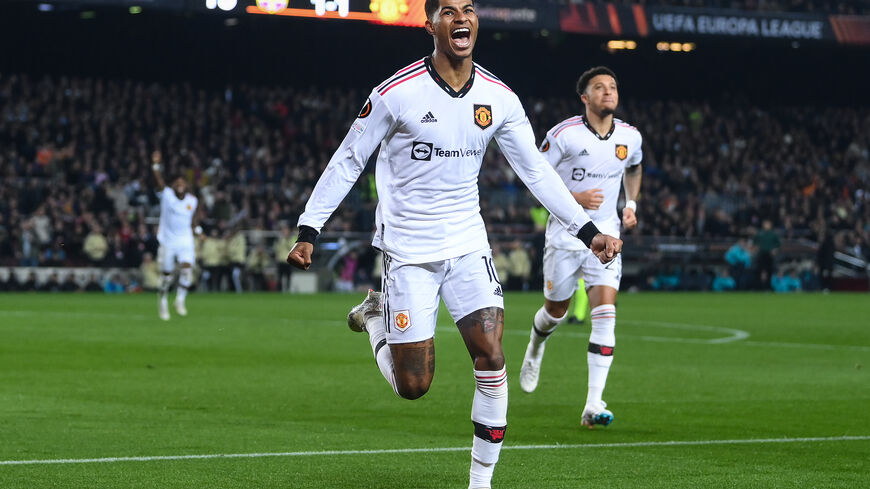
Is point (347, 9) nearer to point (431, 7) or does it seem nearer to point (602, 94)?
point (602, 94)

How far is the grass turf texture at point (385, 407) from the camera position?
727 cm

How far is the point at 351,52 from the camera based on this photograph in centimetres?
4497

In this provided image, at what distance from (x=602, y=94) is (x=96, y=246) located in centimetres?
2308

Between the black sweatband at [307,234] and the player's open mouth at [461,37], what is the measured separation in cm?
112

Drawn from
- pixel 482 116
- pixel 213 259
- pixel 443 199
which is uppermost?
pixel 482 116

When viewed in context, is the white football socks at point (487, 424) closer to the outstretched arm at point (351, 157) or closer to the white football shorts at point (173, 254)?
the outstretched arm at point (351, 157)

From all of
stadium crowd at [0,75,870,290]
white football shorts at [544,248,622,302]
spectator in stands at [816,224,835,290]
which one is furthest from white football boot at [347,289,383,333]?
spectator in stands at [816,224,835,290]

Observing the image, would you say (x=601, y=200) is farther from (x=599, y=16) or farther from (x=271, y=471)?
(x=599, y=16)

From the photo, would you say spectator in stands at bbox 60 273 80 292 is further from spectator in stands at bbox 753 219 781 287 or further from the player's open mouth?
the player's open mouth

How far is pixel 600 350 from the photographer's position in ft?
31.9

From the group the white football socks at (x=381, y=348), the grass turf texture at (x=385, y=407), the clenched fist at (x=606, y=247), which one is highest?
the clenched fist at (x=606, y=247)

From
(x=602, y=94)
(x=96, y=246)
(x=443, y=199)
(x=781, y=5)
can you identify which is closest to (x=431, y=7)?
(x=443, y=199)

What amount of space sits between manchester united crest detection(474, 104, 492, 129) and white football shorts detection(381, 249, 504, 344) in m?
0.63

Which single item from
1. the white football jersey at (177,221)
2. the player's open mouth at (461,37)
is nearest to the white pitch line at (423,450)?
the player's open mouth at (461,37)
